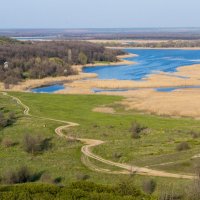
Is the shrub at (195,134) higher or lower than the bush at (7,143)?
higher

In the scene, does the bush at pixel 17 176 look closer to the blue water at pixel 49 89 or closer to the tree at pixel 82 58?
the blue water at pixel 49 89

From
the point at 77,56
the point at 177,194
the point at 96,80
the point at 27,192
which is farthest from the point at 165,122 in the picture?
the point at 77,56

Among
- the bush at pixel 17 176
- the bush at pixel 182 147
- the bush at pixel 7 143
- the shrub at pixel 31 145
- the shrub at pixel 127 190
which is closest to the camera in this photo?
the shrub at pixel 127 190

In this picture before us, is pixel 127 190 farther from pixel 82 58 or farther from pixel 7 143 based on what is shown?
pixel 82 58

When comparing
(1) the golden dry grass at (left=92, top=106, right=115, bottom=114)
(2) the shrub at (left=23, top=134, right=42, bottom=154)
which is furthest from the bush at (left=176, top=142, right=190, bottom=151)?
(1) the golden dry grass at (left=92, top=106, right=115, bottom=114)

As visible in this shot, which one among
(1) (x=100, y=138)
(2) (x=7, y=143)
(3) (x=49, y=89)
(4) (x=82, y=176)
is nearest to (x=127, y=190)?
(4) (x=82, y=176)

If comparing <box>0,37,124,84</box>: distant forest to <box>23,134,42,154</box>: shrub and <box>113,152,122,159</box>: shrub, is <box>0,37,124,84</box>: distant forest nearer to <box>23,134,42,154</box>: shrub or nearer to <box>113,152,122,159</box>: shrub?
<box>23,134,42,154</box>: shrub

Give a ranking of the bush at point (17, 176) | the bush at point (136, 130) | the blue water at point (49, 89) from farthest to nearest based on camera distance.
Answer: the blue water at point (49, 89) → the bush at point (136, 130) → the bush at point (17, 176)

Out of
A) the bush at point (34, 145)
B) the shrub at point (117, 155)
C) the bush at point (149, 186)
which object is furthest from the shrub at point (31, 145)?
the bush at point (149, 186)
